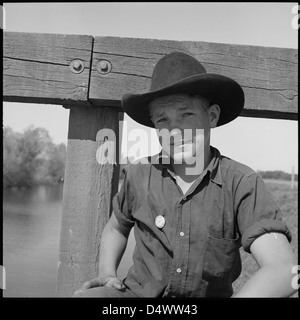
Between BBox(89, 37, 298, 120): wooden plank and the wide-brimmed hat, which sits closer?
the wide-brimmed hat

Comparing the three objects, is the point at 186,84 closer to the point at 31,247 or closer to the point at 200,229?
the point at 200,229

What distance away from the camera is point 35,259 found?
1152cm

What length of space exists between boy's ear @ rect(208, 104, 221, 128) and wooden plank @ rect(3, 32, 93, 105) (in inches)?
18.0

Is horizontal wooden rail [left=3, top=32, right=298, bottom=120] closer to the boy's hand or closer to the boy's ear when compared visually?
the boy's ear

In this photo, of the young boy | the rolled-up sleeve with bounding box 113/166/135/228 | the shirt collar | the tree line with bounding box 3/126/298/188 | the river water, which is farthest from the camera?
the tree line with bounding box 3/126/298/188

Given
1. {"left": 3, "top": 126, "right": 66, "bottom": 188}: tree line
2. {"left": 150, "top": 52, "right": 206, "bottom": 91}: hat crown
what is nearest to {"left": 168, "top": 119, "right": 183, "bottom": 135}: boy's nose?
{"left": 150, "top": 52, "right": 206, "bottom": 91}: hat crown

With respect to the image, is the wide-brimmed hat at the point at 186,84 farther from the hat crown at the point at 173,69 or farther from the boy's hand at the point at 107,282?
the boy's hand at the point at 107,282

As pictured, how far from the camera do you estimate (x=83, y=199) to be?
1.62 m

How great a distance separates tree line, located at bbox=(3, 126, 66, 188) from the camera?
25.2 metres

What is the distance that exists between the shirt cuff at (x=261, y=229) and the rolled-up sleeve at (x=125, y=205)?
0.45m

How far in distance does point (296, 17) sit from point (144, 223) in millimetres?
920

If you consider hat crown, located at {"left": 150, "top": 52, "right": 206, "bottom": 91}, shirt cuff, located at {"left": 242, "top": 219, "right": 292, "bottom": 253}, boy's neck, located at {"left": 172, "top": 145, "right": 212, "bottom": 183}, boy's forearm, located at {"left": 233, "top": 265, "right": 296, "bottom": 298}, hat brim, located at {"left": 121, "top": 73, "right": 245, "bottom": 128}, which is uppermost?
hat crown, located at {"left": 150, "top": 52, "right": 206, "bottom": 91}
